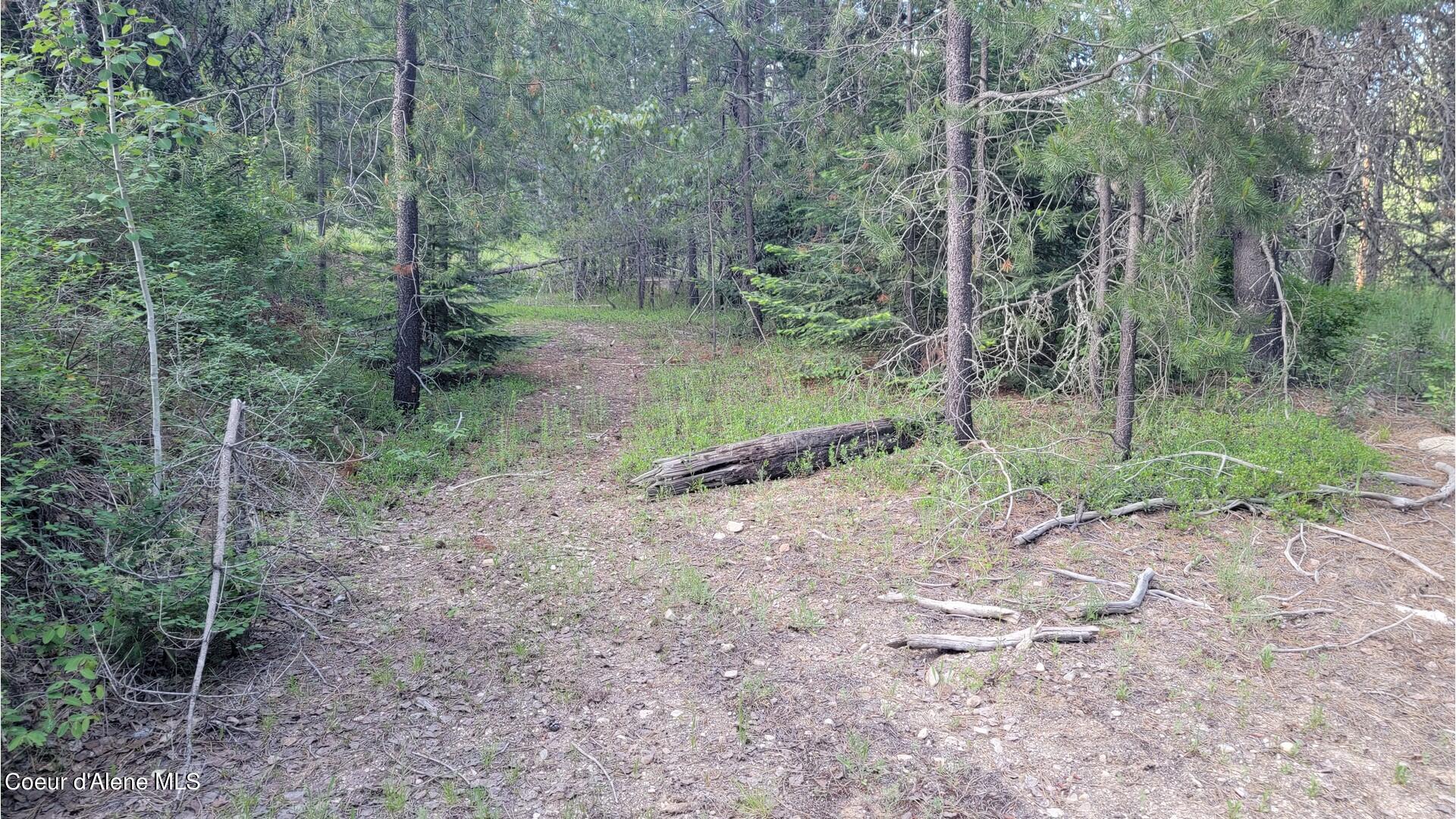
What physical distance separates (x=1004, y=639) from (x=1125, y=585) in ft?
3.65

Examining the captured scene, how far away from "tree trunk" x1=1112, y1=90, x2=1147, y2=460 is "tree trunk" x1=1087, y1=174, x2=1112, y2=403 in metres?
0.17

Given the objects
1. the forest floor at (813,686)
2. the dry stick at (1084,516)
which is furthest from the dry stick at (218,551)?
the dry stick at (1084,516)

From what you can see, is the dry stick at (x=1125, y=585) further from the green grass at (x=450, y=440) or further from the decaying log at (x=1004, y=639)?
the green grass at (x=450, y=440)

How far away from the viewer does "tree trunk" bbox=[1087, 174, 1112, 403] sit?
6316mm

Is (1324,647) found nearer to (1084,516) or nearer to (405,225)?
(1084,516)

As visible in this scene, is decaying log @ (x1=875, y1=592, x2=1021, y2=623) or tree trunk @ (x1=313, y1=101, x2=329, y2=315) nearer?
decaying log @ (x1=875, y1=592, x2=1021, y2=623)

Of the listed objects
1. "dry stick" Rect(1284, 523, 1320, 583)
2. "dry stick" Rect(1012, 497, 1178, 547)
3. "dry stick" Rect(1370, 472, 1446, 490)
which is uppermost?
"dry stick" Rect(1370, 472, 1446, 490)

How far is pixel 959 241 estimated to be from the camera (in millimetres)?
6961

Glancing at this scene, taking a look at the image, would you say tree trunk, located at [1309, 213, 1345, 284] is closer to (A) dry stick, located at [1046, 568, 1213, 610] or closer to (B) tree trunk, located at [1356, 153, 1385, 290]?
(B) tree trunk, located at [1356, 153, 1385, 290]

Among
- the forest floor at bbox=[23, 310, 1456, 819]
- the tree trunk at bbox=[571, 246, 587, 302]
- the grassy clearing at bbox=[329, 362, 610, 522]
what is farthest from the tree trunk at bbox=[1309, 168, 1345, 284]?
the tree trunk at bbox=[571, 246, 587, 302]

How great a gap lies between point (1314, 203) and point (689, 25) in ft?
35.8

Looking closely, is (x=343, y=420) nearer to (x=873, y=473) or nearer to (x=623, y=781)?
(x=873, y=473)

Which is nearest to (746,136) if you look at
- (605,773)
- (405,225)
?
(405,225)

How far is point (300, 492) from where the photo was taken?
5070 mm
